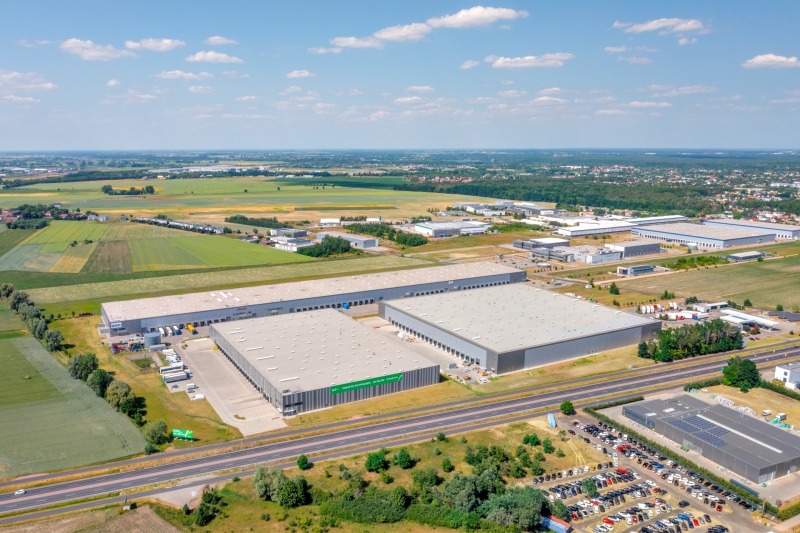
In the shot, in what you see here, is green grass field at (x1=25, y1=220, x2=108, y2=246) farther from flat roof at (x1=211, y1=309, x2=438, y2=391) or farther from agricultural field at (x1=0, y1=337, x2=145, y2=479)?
flat roof at (x1=211, y1=309, x2=438, y2=391)

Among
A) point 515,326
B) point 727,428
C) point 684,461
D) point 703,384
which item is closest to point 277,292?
point 515,326

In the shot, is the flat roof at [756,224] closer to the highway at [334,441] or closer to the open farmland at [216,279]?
the open farmland at [216,279]

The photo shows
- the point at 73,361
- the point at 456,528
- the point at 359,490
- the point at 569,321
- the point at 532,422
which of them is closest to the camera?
the point at 456,528

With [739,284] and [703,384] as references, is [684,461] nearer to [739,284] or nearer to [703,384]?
[703,384]

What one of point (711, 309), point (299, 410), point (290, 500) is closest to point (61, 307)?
point (299, 410)

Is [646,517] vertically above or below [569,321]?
below

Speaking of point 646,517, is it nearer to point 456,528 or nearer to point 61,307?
point 456,528

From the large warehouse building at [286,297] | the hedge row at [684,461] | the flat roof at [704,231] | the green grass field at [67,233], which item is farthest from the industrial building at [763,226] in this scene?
the green grass field at [67,233]

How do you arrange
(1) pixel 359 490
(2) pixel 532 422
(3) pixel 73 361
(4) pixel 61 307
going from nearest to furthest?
(1) pixel 359 490, (2) pixel 532 422, (3) pixel 73 361, (4) pixel 61 307
